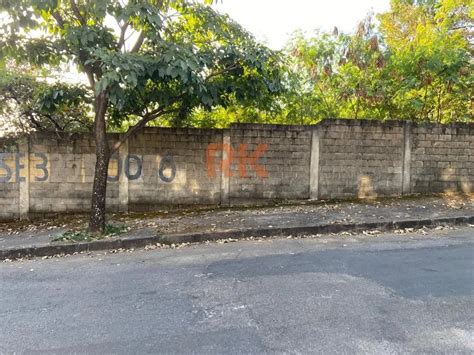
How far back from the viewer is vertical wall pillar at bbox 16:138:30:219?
25.8 ft

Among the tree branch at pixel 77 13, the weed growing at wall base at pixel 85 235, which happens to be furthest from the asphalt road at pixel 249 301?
the tree branch at pixel 77 13

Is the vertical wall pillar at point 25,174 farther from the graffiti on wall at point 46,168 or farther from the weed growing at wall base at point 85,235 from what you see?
the weed growing at wall base at point 85,235

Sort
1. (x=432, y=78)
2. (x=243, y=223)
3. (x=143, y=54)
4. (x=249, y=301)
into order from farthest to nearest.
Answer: (x=432, y=78), (x=243, y=223), (x=143, y=54), (x=249, y=301)

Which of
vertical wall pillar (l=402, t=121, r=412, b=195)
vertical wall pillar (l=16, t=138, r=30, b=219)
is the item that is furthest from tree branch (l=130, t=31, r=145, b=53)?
vertical wall pillar (l=402, t=121, r=412, b=195)

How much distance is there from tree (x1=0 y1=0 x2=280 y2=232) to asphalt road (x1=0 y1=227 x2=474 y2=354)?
241 centimetres

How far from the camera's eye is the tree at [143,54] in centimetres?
520

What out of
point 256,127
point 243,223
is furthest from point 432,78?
point 243,223

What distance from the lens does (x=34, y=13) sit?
219 inches

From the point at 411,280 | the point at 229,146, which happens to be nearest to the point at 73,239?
the point at 229,146

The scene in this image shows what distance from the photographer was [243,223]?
6902mm

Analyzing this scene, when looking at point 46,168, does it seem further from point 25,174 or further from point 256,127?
point 256,127

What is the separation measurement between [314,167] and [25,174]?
6.61 meters

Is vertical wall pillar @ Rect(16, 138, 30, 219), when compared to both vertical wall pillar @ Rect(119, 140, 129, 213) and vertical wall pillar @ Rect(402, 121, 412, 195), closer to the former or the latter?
vertical wall pillar @ Rect(119, 140, 129, 213)

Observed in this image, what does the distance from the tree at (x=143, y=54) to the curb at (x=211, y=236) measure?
622 millimetres
